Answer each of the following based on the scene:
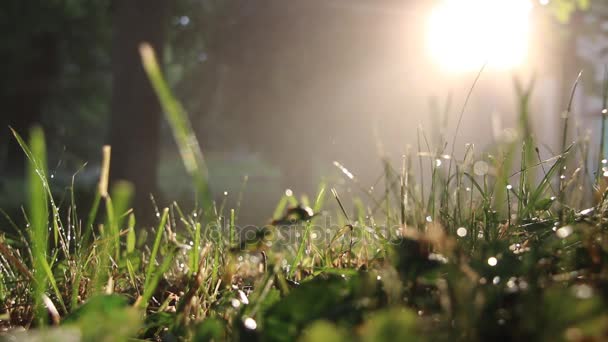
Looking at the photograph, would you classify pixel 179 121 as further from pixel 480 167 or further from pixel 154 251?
pixel 480 167

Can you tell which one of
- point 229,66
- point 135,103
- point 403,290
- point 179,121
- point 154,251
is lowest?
point 229,66

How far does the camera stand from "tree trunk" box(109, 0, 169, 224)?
7.33 metres

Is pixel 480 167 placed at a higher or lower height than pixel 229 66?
higher

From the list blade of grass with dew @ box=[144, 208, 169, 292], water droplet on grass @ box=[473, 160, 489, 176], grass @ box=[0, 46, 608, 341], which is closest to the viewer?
grass @ box=[0, 46, 608, 341]

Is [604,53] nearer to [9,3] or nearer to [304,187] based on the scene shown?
[304,187]

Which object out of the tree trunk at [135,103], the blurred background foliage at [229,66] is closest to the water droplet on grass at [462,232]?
the tree trunk at [135,103]

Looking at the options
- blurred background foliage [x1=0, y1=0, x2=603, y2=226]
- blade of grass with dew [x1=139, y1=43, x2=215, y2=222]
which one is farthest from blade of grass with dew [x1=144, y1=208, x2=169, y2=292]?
blurred background foliage [x1=0, y1=0, x2=603, y2=226]

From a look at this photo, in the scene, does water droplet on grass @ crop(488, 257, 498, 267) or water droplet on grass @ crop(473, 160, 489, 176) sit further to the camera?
water droplet on grass @ crop(473, 160, 489, 176)

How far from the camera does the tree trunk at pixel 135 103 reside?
7.33 metres

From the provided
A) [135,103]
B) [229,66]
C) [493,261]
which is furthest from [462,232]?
[229,66]

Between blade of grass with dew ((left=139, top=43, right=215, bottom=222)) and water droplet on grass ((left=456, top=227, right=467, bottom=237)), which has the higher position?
blade of grass with dew ((left=139, top=43, right=215, bottom=222))

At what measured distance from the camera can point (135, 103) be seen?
24.0 ft

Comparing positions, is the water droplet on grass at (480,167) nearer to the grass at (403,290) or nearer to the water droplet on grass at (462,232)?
the grass at (403,290)

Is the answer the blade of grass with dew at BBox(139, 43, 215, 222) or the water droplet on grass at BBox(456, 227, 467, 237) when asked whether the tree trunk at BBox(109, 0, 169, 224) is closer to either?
the water droplet on grass at BBox(456, 227, 467, 237)
